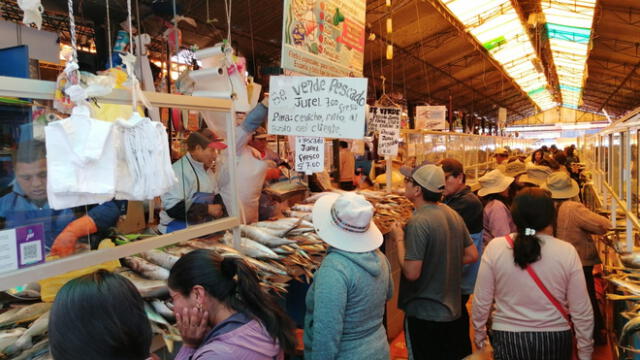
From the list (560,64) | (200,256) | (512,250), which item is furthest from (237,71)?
(560,64)

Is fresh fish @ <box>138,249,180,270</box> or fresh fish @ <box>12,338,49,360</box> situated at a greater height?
fresh fish @ <box>138,249,180,270</box>

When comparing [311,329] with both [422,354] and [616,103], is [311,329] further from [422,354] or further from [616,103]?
[616,103]

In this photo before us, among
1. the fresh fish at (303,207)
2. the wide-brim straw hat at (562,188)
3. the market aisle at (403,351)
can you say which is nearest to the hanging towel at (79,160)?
the fresh fish at (303,207)

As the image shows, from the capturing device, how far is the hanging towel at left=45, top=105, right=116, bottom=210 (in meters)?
1.45

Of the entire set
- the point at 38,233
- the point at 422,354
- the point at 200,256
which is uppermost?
the point at 38,233

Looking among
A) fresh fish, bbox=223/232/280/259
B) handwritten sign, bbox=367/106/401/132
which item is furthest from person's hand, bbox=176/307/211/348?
handwritten sign, bbox=367/106/401/132

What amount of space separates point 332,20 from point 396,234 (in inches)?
67.8

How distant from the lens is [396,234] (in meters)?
3.19

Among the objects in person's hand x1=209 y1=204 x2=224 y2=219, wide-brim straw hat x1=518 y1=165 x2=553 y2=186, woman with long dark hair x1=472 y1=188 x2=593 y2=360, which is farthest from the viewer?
wide-brim straw hat x1=518 y1=165 x2=553 y2=186

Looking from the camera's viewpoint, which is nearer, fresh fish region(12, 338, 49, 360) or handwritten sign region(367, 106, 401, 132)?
fresh fish region(12, 338, 49, 360)

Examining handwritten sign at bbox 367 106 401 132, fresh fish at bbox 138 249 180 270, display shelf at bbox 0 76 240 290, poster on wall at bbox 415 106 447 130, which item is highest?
poster on wall at bbox 415 106 447 130

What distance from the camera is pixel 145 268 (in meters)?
2.02

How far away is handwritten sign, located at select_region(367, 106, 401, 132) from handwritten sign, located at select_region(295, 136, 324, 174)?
1.53 m

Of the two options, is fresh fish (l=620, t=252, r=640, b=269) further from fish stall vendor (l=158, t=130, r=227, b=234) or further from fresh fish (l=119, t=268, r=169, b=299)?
fresh fish (l=119, t=268, r=169, b=299)
